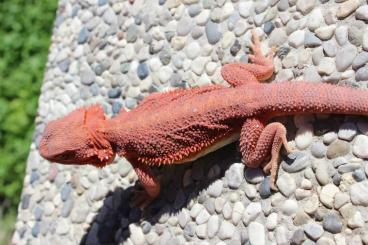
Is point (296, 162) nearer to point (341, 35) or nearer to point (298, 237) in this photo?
point (298, 237)

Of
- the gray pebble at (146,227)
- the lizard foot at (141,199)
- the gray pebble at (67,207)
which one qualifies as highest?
the lizard foot at (141,199)

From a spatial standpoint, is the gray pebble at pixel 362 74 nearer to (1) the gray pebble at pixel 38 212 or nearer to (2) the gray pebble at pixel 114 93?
(2) the gray pebble at pixel 114 93

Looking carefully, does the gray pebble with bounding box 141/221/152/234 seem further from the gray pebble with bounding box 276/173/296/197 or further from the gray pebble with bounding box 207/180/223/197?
the gray pebble with bounding box 276/173/296/197

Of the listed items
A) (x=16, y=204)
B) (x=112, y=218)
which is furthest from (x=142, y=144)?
(x=16, y=204)

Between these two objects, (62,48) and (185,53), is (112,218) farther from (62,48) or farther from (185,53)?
(62,48)

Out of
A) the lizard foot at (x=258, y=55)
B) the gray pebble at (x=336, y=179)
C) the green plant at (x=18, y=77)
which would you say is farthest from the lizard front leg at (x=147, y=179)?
the green plant at (x=18, y=77)

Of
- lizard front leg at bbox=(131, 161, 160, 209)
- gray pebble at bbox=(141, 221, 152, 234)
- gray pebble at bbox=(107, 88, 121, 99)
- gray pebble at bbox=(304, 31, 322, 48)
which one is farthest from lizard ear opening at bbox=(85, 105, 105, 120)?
gray pebble at bbox=(304, 31, 322, 48)

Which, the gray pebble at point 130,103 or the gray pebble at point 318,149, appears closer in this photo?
the gray pebble at point 318,149

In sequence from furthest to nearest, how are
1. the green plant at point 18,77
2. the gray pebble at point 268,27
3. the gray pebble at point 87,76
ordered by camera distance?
the green plant at point 18,77, the gray pebble at point 87,76, the gray pebble at point 268,27
